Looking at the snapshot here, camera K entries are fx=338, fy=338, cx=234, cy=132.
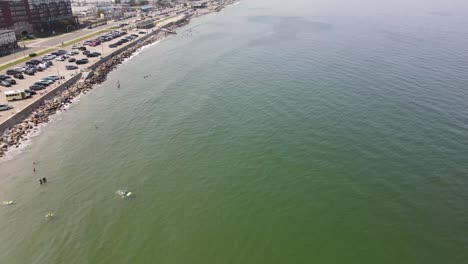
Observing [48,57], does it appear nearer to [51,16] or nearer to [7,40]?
[7,40]

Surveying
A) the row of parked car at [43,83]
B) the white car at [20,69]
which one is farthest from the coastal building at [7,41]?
the row of parked car at [43,83]

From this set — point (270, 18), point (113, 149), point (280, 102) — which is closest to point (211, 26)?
point (270, 18)

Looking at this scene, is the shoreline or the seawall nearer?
the shoreline

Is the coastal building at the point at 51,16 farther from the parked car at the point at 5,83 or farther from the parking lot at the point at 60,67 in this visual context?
the parked car at the point at 5,83

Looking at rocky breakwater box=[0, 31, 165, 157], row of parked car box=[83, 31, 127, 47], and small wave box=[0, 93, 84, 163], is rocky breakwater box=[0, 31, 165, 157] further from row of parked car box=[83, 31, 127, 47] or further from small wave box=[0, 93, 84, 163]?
row of parked car box=[83, 31, 127, 47]

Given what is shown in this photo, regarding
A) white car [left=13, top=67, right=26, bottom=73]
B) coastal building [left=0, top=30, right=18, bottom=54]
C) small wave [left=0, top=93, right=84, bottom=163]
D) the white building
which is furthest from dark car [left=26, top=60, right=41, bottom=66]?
small wave [left=0, top=93, right=84, bottom=163]

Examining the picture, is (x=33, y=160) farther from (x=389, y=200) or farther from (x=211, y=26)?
(x=211, y=26)

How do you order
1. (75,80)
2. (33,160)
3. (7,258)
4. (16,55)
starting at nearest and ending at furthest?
(7,258), (33,160), (75,80), (16,55)
